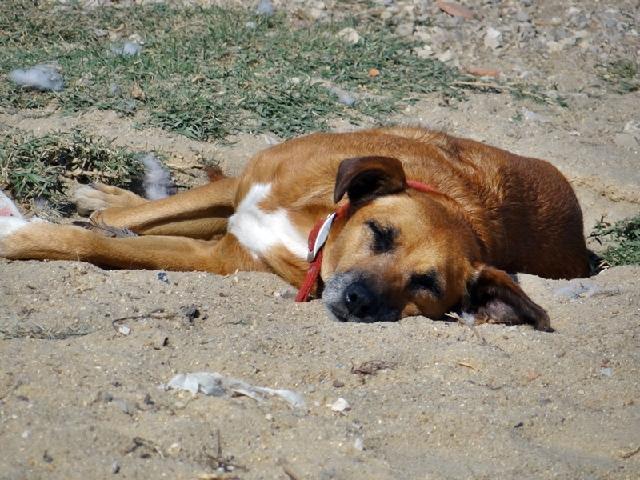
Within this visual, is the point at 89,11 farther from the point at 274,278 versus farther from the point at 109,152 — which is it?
the point at 274,278

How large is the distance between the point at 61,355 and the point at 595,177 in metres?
4.75

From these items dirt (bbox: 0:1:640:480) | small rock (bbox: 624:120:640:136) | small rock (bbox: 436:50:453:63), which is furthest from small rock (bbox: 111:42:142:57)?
small rock (bbox: 624:120:640:136)

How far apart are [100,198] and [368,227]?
1.97 m

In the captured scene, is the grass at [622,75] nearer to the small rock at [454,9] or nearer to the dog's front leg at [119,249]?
the small rock at [454,9]

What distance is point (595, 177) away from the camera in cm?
718

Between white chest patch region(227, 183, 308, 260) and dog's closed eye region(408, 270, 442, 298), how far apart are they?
27.4 inches

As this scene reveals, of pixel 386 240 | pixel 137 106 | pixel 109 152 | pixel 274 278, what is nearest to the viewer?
pixel 386 240

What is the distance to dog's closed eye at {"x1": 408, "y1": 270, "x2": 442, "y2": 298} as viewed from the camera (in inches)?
186

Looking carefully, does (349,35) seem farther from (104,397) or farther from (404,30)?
(104,397)

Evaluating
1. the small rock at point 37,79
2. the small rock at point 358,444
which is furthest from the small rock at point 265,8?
the small rock at point 358,444

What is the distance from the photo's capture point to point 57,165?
5.96 metres

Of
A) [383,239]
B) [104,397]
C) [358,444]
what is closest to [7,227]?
[104,397]

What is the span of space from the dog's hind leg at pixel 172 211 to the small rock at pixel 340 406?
2.22 metres

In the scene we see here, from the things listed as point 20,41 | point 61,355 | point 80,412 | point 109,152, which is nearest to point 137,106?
point 109,152
